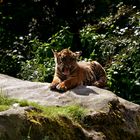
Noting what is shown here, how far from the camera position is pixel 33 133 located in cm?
715

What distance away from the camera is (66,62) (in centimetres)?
952

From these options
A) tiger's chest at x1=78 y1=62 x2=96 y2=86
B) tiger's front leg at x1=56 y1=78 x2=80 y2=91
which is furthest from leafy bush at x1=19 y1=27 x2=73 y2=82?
tiger's front leg at x1=56 y1=78 x2=80 y2=91

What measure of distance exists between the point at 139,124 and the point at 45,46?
19.0 feet

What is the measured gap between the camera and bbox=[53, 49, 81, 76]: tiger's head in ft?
31.1

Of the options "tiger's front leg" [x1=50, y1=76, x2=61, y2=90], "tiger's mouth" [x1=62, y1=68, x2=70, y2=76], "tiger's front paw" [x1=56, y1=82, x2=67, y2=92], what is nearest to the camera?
"tiger's front paw" [x1=56, y1=82, x2=67, y2=92]

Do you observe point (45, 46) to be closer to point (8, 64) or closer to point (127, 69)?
point (8, 64)

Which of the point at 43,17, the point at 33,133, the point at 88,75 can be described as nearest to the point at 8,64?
the point at 43,17

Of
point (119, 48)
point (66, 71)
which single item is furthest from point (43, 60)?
point (66, 71)

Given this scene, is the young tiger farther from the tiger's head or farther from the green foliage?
the green foliage

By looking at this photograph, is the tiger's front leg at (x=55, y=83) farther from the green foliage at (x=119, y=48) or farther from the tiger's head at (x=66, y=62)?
the green foliage at (x=119, y=48)

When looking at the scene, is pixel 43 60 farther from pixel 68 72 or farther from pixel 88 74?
pixel 68 72

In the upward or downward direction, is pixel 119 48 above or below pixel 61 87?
above

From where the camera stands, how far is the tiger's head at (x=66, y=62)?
31.1ft

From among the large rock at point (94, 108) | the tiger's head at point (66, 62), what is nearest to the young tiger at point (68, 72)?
the tiger's head at point (66, 62)
